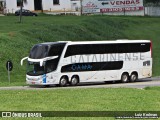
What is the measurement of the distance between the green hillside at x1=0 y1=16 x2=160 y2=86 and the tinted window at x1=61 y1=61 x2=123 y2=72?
14.9 ft

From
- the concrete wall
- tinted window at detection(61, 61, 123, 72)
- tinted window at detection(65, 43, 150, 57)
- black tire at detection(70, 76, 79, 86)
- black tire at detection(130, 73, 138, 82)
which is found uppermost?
the concrete wall

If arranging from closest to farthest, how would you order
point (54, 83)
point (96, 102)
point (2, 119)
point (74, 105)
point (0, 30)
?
point (2, 119), point (74, 105), point (96, 102), point (54, 83), point (0, 30)

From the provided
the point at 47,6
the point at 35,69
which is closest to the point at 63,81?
the point at 35,69

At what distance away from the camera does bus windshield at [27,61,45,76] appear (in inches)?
1293

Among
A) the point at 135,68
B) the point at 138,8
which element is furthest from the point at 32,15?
the point at 135,68

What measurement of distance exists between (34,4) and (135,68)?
2434 inches

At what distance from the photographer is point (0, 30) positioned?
2248 inches

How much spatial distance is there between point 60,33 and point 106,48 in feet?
82.9

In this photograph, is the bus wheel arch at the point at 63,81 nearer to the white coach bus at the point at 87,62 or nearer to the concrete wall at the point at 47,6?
the white coach bus at the point at 87,62

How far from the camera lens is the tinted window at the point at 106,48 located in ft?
112

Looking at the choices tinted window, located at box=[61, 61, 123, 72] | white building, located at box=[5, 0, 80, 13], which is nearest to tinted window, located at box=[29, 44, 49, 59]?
tinted window, located at box=[61, 61, 123, 72]

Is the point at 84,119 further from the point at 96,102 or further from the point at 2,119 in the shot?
the point at 96,102

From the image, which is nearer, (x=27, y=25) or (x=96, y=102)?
(x=96, y=102)

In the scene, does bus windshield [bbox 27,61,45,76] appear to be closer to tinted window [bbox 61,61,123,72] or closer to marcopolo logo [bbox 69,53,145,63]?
tinted window [bbox 61,61,123,72]
